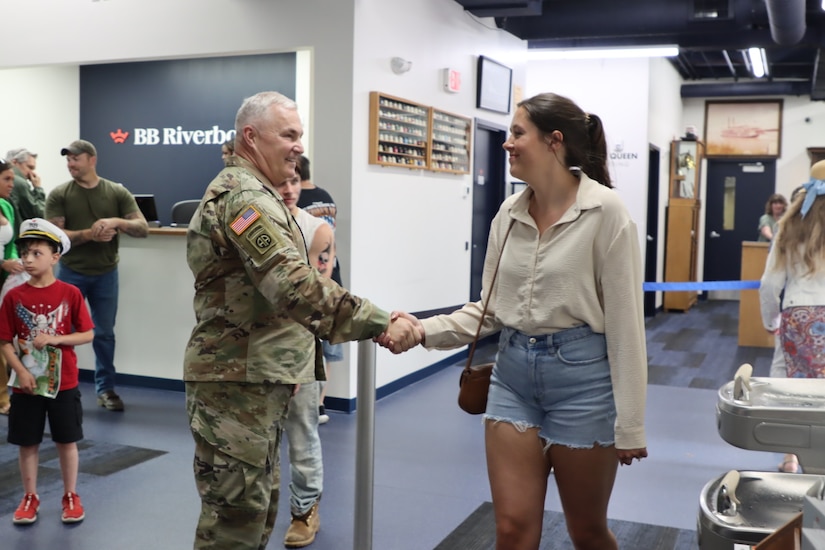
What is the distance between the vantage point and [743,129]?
14.4 metres

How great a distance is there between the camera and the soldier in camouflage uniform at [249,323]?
6.98 feet

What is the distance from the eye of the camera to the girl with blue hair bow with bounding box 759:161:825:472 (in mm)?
3871

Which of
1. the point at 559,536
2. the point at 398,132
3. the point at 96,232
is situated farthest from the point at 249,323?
the point at 398,132

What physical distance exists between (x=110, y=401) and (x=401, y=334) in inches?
150

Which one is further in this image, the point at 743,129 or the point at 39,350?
the point at 743,129

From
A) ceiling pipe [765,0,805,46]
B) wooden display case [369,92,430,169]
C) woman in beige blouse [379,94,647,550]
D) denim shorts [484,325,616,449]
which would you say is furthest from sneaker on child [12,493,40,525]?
ceiling pipe [765,0,805,46]

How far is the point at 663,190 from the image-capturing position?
12148mm

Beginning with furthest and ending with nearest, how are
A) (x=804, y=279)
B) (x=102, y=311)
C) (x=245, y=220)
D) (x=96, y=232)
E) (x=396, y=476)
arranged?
(x=102, y=311) < (x=96, y=232) < (x=396, y=476) < (x=804, y=279) < (x=245, y=220)

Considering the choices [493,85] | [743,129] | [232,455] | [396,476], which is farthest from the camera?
[743,129]

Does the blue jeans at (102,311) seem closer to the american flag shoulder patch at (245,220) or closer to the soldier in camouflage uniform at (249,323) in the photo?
the soldier in camouflage uniform at (249,323)

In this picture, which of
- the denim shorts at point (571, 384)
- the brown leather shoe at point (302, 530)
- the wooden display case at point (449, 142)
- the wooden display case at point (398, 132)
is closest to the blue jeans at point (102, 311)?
the wooden display case at point (398, 132)

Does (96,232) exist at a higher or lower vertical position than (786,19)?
lower

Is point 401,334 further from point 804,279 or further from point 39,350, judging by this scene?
point 804,279

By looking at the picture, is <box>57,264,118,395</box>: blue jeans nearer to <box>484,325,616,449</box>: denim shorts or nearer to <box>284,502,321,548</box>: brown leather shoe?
<box>284,502,321,548</box>: brown leather shoe
